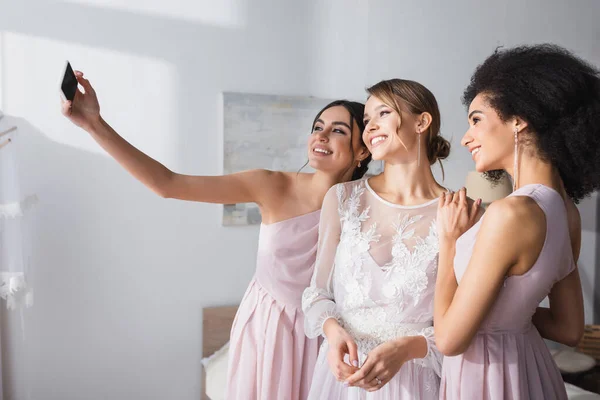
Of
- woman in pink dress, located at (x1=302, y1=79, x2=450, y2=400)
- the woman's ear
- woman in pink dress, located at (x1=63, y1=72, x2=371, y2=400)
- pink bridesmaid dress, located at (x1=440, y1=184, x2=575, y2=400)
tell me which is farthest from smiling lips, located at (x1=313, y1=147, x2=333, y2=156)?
pink bridesmaid dress, located at (x1=440, y1=184, x2=575, y2=400)

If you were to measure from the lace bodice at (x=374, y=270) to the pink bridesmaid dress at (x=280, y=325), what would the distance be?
0.20 m

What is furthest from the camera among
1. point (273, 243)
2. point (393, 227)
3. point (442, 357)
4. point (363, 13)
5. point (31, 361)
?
point (363, 13)

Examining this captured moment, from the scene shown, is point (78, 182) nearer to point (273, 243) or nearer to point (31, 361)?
point (31, 361)

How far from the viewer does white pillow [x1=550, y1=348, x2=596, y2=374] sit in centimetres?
288

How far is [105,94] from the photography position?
2.74 metres

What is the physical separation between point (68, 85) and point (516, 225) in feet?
3.33

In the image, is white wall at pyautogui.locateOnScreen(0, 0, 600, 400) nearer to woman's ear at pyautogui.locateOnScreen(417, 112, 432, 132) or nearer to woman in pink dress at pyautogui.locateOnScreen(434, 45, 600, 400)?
woman's ear at pyautogui.locateOnScreen(417, 112, 432, 132)

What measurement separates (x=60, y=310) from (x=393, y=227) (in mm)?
2047

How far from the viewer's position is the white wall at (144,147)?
266 cm

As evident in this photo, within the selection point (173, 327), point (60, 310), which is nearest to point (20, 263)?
point (60, 310)

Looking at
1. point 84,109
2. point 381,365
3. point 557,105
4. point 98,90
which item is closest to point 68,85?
point 84,109

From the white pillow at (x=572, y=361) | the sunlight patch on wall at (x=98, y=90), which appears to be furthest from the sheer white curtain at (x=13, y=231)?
the white pillow at (x=572, y=361)

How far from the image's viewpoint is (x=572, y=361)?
2.94m

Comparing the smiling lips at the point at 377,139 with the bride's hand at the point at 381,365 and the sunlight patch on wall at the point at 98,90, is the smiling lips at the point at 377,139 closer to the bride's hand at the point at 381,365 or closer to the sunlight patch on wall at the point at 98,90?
the bride's hand at the point at 381,365
